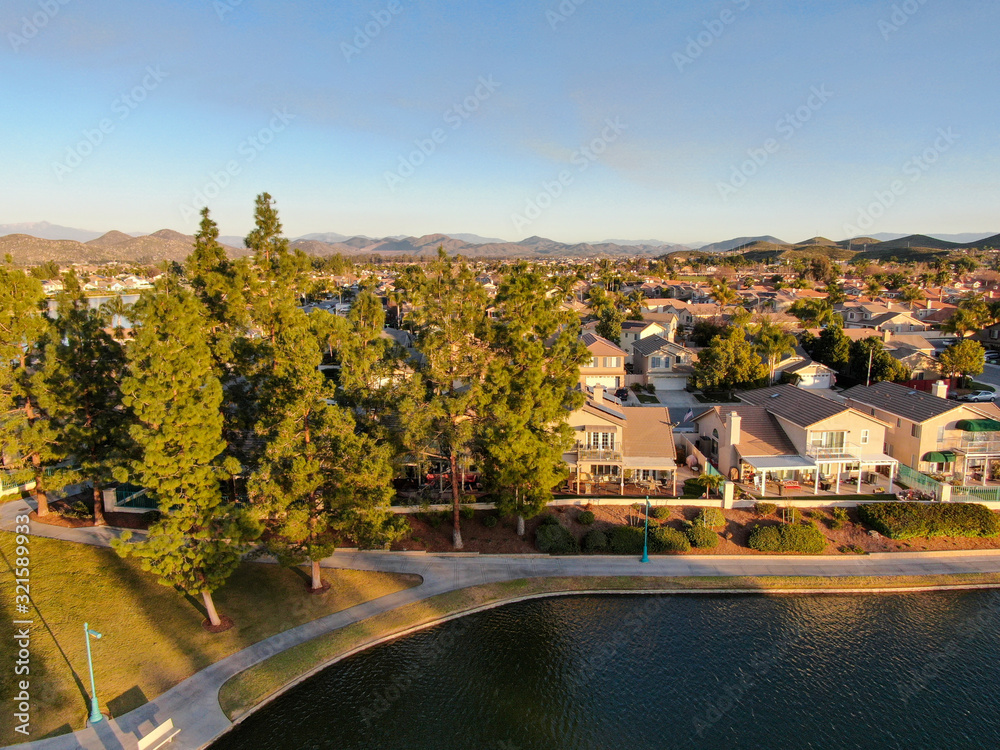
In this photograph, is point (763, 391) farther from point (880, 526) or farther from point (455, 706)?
point (455, 706)

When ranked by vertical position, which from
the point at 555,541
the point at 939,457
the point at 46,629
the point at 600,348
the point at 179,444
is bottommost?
the point at 555,541

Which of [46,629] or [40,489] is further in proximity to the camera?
[40,489]

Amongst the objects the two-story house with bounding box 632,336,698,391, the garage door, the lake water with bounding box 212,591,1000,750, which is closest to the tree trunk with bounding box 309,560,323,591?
the lake water with bounding box 212,591,1000,750

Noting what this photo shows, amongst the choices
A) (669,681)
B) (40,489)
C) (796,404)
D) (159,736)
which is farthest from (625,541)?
(40,489)

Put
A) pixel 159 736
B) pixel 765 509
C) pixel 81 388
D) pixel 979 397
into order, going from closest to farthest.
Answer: pixel 159 736 < pixel 81 388 < pixel 765 509 < pixel 979 397

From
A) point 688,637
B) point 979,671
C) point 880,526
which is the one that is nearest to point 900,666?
point 979,671

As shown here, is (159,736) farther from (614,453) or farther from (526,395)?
(614,453)

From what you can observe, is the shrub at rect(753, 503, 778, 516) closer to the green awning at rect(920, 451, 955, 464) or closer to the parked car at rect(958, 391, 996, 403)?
the green awning at rect(920, 451, 955, 464)
